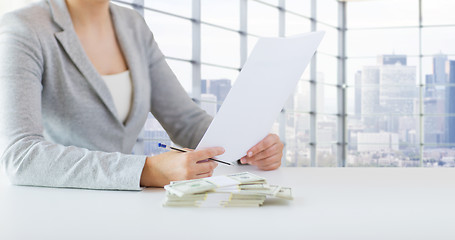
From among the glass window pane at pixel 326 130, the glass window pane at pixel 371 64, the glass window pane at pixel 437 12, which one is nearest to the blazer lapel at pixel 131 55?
the glass window pane at pixel 326 130

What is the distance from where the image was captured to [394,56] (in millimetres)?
8438

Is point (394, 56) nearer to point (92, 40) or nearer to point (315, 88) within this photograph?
point (315, 88)

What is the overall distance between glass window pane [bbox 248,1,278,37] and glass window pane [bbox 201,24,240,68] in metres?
0.47

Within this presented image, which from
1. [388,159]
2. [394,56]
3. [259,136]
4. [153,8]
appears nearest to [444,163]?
[388,159]

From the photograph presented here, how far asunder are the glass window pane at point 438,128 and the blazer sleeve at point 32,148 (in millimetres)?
8342

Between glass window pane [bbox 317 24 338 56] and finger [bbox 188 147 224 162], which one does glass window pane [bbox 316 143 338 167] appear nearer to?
glass window pane [bbox 317 24 338 56]

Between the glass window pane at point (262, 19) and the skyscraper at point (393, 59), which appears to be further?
the skyscraper at point (393, 59)

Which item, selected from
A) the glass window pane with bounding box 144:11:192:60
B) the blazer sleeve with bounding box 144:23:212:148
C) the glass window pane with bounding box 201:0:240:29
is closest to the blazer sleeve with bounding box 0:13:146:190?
the blazer sleeve with bounding box 144:23:212:148

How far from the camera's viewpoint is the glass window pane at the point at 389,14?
8.45 metres

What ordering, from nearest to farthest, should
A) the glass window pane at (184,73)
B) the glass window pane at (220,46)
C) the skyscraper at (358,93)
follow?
the glass window pane at (184,73)
the glass window pane at (220,46)
the skyscraper at (358,93)

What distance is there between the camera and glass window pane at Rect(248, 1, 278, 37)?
23.4ft

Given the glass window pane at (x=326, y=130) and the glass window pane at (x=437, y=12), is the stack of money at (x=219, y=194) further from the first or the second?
the glass window pane at (x=437, y=12)

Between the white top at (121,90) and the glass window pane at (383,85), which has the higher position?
the glass window pane at (383,85)

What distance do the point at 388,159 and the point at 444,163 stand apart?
941mm
